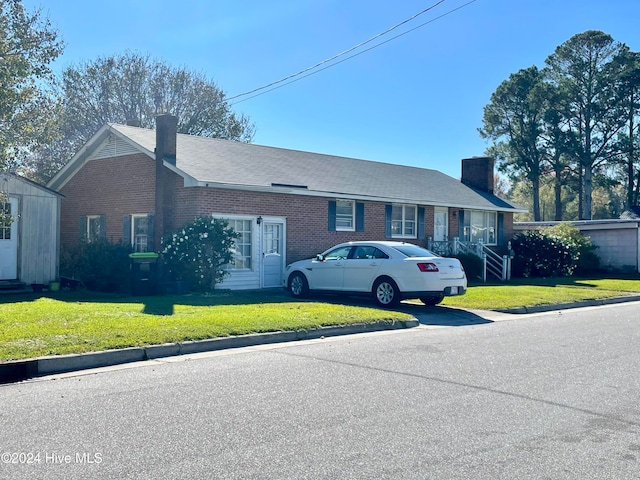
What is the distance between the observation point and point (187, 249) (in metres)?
17.3

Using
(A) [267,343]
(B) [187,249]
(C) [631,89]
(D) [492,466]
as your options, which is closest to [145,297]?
(B) [187,249]

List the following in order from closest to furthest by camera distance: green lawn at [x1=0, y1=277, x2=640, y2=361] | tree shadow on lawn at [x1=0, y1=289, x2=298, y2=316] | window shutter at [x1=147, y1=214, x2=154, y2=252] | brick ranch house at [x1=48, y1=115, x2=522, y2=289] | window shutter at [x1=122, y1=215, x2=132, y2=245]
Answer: green lawn at [x1=0, y1=277, x2=640, y2=361], tree shadow on lawn at [x1=0, y1=289, x2=298, y2=316], brick ranch house at [x1=48, y1=115, x2=522, y2=289], window shutter at [x1=147, y1=214, x2=154, y2=252], window shutter at [x1=122, y1=215, x2=132, y2=245]

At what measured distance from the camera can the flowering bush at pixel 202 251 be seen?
1722cm

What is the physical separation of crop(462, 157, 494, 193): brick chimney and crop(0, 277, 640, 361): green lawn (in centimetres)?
1462

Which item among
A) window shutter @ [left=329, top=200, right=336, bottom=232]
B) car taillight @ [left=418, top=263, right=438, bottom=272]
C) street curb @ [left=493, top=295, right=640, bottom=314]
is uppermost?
window shutter @ [left=329, top=200, right=336, bottom=232]

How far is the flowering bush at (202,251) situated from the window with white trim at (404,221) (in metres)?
8.12

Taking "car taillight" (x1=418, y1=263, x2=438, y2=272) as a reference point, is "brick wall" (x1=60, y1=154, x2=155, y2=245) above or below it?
above

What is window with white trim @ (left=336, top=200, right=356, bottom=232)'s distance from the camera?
21.8 metres

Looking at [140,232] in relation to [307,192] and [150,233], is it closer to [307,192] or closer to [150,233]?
[150,233]

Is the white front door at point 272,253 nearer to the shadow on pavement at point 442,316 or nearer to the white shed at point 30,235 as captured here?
the shadow on pavement at point 442,316

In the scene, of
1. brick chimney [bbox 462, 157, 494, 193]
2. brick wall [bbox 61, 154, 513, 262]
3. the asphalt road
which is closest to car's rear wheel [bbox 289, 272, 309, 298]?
brick wall [bbox 61, 154, 513, 262]

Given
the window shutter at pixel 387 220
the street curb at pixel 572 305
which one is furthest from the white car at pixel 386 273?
the window shutter at pixel 387 220

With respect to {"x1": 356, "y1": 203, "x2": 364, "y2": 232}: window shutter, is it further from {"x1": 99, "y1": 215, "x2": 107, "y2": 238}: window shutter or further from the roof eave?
{"x1": 99, "y1": 215, "x2": 107, "y2": 238}: window shutter

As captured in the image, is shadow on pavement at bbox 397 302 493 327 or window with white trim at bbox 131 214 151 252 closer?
shadow on pavement at bbox 397 302 493 327
